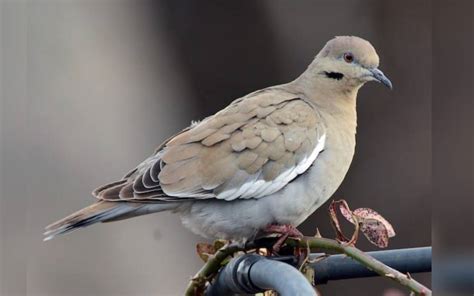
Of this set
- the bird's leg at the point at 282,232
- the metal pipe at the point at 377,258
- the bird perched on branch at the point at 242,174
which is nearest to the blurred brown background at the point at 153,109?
the bird perched on branch at the point at 242,174

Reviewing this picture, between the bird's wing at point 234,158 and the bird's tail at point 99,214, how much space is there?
0.08ft

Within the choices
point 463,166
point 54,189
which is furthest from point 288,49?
point 463,166

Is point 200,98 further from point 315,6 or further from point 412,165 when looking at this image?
point 412,165

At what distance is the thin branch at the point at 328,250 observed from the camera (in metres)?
0.93

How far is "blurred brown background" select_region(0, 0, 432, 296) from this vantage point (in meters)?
3.36

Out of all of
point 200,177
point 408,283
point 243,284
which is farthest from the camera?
point 200,177

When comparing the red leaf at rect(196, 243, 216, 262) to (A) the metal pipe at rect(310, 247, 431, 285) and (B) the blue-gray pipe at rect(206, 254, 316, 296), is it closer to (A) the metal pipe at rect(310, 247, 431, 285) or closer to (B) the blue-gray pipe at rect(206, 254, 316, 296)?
(B) the blue-gray pipe at rect(206, 254, 316, 296)

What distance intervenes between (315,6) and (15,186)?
145 cm

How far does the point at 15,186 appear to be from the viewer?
321 centimetres

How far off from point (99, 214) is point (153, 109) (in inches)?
77.6

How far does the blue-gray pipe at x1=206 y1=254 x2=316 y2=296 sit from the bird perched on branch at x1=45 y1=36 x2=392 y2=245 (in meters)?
0.53

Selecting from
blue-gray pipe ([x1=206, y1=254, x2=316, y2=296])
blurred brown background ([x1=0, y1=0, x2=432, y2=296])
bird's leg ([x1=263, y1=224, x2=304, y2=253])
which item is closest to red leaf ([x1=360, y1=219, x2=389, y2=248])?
blue-gray pipe ([x1=206, y1=254, x2=316, y2=296])

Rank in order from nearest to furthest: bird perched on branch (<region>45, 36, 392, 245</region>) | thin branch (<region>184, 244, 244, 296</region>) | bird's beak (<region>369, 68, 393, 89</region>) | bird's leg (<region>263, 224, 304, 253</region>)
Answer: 1. thin branch (<region>184, 244, 244, 296</region>)
2. bird's leg (<region>263, 224, 304, 253</region>)
3. bird perched on branch (<region>45, 36, 392, 245</region>)
4. bird's beak (<region>369, 68, 393, 89</region>)

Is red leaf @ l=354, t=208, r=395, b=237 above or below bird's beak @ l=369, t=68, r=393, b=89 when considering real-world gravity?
below
